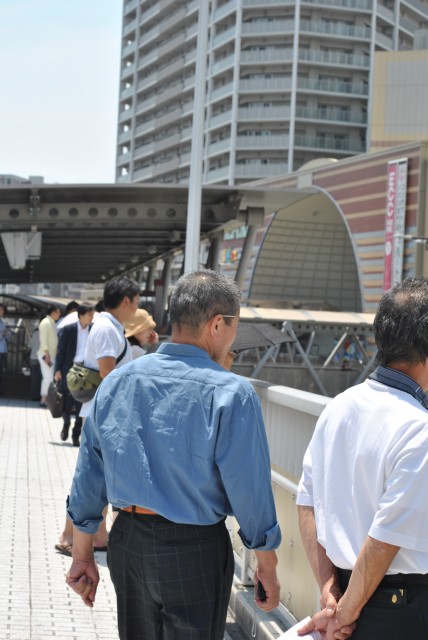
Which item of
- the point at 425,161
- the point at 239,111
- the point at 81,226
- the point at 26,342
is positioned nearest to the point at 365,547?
the point at 81,226

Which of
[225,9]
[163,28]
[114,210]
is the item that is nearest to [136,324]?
[114,210]

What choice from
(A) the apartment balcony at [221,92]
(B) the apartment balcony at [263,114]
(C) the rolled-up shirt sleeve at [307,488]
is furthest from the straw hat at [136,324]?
(A) the apartment balcony at [221,92]

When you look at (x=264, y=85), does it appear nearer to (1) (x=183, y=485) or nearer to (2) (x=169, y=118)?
(2) (x=169, y=118)

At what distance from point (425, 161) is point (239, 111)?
4573 centimetres

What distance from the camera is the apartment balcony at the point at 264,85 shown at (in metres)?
83.0

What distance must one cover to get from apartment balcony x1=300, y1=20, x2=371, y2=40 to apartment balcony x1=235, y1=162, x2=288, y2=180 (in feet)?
37.7

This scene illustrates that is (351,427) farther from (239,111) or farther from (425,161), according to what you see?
(239,111)

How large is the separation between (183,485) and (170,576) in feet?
0.90

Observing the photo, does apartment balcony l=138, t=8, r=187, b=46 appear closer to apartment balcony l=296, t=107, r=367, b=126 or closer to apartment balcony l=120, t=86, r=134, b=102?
apartment balcony l=120, t=86, r=134, b=102

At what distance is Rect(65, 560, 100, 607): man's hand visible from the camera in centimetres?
329

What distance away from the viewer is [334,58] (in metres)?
83.3

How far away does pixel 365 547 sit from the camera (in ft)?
7.98

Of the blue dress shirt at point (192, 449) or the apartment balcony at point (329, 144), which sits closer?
the blue dress shirt at point (192, 449)

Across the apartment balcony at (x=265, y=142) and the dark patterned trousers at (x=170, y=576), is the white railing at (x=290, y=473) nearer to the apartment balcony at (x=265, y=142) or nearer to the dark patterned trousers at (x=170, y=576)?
the dark patterned trousers at (x=170, y=576)
